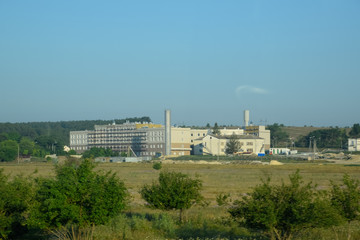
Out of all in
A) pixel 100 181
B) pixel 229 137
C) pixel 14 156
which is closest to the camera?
pixel 100 181

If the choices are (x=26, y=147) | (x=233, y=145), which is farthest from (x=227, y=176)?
(x=26, y=147)

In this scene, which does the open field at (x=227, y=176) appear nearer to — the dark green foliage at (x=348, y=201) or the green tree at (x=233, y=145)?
the dark green foliage at (x=348, y=201)

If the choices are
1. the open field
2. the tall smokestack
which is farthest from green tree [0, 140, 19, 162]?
the tall smokestack

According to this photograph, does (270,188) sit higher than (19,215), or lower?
higher

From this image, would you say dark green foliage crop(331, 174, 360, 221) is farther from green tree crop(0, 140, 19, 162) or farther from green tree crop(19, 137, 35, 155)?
green tree crop(19, 137, 35, 155)

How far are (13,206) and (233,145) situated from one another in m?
143

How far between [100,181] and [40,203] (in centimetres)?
252

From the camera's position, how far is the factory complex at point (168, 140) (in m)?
170

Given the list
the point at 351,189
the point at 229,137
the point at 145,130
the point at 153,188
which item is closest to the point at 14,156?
the point at 145,130

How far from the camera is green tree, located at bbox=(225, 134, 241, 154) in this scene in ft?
541

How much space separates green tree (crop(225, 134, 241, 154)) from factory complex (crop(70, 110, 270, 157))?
5.13ft

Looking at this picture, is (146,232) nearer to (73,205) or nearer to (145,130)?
(73,205)

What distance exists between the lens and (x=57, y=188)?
821 inches

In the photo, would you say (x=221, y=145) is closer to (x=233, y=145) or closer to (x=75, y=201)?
(x=233, y=145)
